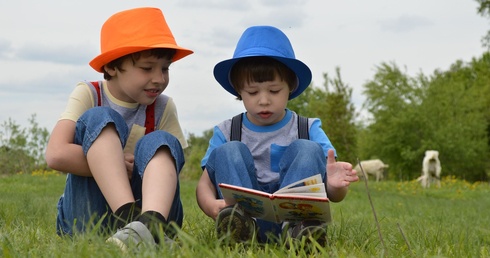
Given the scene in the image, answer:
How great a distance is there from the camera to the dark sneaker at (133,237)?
234 centimetres

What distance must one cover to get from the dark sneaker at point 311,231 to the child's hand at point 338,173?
0.22 meters

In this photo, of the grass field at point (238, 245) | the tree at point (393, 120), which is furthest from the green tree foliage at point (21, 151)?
the tree at point (393, 120)

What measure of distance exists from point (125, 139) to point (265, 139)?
27.1 inches

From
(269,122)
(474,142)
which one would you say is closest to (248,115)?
(269,122)

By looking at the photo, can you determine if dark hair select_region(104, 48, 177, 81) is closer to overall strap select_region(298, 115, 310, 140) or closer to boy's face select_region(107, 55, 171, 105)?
boy's face select_region(107, 55, 171, 105)

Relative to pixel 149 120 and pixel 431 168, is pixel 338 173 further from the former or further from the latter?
pixel 431 168

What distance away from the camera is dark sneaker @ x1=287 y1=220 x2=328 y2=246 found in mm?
2709

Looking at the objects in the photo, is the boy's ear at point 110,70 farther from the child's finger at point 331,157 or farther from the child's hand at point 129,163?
the child's finger at point 331,157

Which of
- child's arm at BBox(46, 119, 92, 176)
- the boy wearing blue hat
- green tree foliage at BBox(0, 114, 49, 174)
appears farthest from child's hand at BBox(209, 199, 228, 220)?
green tree foliage at BBox(0, 114, 49, 174)

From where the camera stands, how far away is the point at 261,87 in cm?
326

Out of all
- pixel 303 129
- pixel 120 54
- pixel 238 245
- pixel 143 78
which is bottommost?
pixel 238 245

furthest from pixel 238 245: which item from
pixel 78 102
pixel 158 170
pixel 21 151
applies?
pixel 21 151

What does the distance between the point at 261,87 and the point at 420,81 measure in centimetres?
3358

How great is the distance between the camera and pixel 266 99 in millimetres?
3203
